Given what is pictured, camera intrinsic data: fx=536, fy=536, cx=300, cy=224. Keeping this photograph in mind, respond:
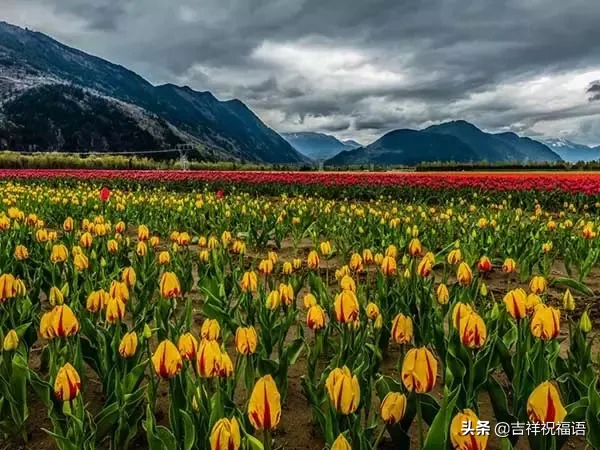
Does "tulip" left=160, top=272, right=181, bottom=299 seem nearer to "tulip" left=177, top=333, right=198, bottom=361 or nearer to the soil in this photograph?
the soil

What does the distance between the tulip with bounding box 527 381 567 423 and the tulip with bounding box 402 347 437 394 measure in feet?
1.18

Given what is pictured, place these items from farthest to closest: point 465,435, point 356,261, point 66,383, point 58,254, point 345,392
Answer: point 58,254 → point 356,261 → point 66,383 → point 345,392 → point 465,435

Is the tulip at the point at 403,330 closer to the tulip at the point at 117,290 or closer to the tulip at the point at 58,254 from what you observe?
the tulip at the point at 117,290

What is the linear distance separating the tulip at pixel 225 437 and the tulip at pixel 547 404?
1.02 meters

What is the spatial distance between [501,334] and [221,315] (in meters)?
1.92

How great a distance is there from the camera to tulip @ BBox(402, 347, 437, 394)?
2.04m

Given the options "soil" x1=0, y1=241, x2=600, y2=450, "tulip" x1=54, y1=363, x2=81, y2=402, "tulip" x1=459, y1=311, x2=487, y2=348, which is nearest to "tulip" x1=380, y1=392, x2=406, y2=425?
"tulip" x1=459, y1=311, x2=487, y2=348

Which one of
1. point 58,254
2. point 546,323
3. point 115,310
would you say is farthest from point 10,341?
point 546,323

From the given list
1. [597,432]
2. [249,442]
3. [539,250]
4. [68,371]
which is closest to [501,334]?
[597,432]

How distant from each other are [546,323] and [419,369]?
34.0 inches

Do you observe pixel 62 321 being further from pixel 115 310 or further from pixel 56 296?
pixel 56 296

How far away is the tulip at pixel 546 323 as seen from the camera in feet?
8.23

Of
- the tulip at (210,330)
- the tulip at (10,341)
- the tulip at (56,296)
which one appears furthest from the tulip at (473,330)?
the tulip at (56,296)

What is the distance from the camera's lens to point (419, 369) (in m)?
2.04
